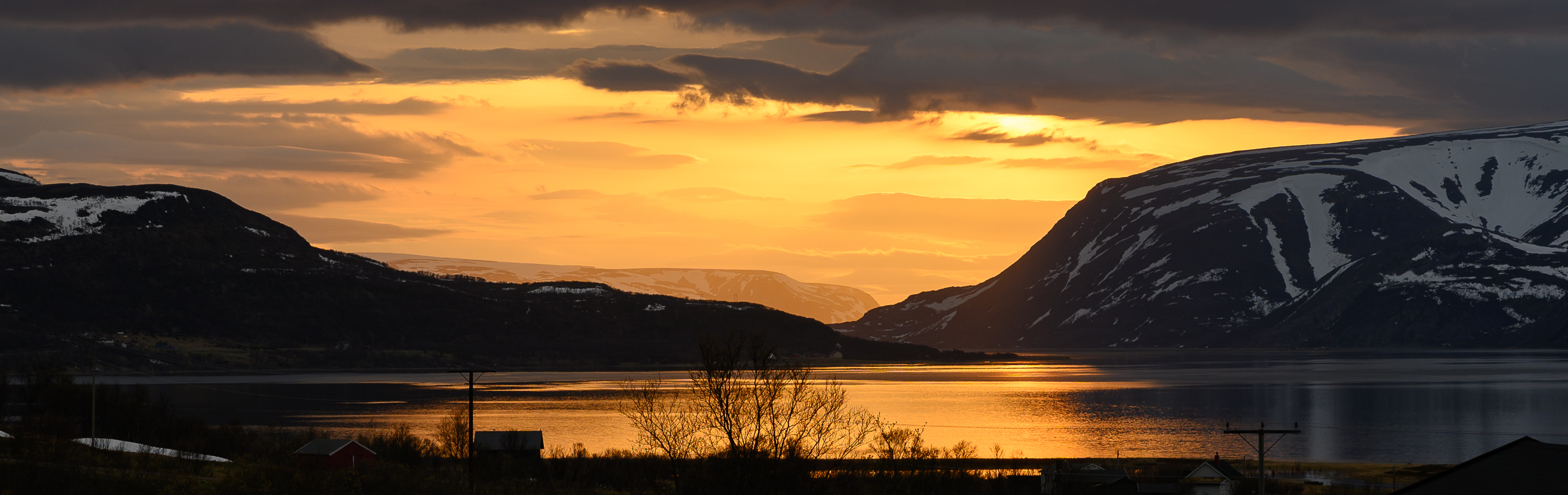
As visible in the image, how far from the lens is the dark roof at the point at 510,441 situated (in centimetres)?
9150

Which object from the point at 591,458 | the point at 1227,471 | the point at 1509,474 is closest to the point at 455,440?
the point at 591,458

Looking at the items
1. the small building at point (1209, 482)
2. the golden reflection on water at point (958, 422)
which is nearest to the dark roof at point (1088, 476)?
the small building at point (1209, 482)

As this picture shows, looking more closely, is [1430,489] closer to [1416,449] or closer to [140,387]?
[1416,449]

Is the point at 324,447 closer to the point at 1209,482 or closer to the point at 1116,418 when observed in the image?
the point at 1209,482

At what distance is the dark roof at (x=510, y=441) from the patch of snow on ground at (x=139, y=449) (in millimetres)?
17194

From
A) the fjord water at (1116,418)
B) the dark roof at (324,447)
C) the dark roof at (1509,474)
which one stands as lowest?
the fjord water at (1116,418)

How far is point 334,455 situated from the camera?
8106 centimetres

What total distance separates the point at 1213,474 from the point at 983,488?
13.0m

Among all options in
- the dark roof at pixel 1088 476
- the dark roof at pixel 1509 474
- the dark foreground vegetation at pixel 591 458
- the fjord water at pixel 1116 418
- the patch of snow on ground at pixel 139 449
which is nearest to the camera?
the dark roof at pixel 1509 474

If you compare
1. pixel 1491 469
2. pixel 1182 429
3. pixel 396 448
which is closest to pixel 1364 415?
pixel 1182 429

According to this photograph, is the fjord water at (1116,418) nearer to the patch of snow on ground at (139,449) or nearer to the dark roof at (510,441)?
the dark roof at (510,441)

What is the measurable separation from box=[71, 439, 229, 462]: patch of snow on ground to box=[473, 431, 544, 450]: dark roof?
17194 millimetres

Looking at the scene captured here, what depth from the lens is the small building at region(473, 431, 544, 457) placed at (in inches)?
3561

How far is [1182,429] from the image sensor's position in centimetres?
13262
